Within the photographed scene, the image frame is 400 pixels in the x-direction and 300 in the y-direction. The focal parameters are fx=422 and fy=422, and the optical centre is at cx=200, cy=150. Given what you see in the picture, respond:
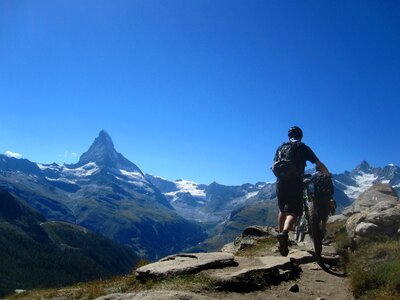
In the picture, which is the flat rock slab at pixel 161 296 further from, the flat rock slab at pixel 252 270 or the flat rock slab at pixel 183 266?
the flat rock slab at pixel 183 266

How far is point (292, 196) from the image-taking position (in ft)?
43.8

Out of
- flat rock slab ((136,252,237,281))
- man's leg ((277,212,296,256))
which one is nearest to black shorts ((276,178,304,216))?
man's leg ((277,212,296,256))

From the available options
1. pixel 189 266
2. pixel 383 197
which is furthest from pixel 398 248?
pixel 383 197

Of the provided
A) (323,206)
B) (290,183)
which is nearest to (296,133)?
(290,183)

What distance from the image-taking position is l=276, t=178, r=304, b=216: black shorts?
523 inches

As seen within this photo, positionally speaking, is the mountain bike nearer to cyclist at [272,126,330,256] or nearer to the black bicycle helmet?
cyclist at [272,126,330,256]

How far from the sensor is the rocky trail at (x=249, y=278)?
10.4 metres

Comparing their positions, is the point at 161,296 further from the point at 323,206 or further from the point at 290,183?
the point at 323,206

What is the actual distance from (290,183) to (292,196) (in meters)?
0.42

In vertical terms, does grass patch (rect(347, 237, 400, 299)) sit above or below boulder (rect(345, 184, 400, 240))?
below

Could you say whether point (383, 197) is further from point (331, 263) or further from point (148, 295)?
point (148, 295)

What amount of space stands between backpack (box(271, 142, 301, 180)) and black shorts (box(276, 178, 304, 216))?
21 cm

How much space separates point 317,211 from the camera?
1434 cm

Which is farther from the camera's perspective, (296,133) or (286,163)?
(296,133)
